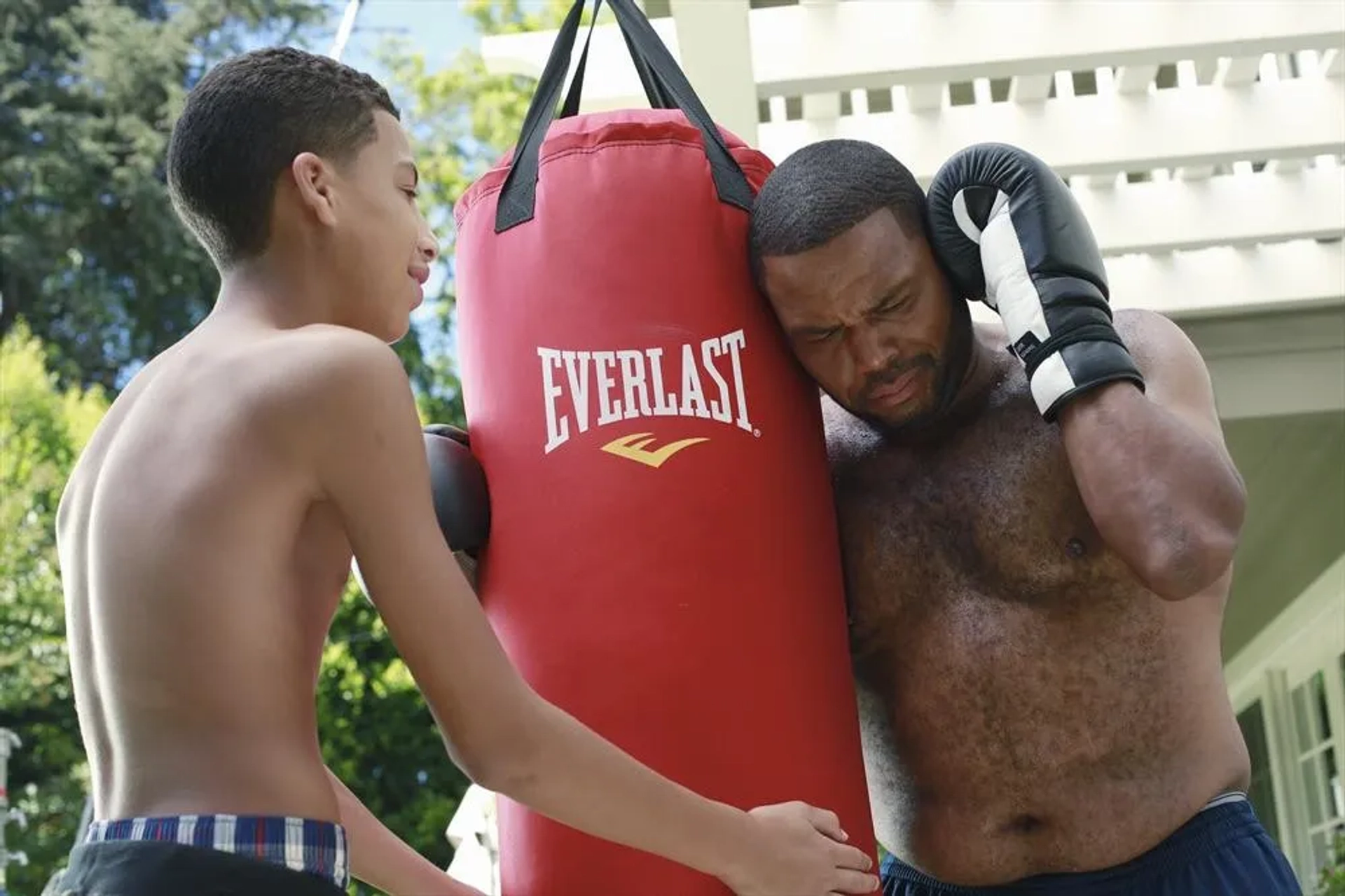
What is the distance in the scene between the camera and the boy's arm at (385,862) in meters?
1.94

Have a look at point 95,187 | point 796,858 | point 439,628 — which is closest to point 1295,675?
point 796,858

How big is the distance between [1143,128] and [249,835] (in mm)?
3438

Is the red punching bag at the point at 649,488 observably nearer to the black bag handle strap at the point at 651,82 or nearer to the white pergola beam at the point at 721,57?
the black bag handle strap at the point at 651,82

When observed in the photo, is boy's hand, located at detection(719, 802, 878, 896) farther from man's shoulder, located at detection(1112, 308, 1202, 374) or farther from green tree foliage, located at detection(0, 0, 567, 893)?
green tree foliage, located at detection(0, 0, 567, 893)

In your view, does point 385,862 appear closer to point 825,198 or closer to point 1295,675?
point 825,198

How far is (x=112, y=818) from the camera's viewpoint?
4.74 feet

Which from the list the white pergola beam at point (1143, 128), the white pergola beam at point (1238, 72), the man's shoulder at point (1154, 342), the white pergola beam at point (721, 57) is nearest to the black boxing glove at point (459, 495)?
the man's shoulder at point (1154, 342)

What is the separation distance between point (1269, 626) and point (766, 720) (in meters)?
6.53

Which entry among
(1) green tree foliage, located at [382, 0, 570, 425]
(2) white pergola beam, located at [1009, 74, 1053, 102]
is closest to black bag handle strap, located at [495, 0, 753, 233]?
(2) white pergola beam, located at [1009, 74, 1053, 102]

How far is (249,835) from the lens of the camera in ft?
4.65

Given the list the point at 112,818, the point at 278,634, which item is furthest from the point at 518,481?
the point at 112,818

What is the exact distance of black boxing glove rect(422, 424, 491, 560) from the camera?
1.97 m

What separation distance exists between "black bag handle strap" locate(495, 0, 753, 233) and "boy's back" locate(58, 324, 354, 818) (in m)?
0.55

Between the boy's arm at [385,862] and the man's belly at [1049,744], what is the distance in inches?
26.1
